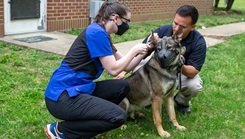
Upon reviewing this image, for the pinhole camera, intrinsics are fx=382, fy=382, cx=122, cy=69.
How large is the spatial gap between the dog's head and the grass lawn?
2.56ft

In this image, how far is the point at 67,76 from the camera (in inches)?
129

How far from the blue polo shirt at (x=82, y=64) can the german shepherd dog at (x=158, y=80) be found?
520mm

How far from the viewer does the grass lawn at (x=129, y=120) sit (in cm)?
381

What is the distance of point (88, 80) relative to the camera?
3385 mm

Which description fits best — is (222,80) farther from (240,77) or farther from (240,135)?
(240,135)

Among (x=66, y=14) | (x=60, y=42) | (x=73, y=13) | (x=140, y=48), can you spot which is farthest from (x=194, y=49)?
(x=73, y=13)

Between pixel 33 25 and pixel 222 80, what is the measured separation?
13.9 ft

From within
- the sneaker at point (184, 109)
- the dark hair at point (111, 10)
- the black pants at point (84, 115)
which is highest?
Result: the dark hair at point (111, 10)

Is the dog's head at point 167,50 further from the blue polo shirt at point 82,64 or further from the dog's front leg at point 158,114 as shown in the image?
the blue polo shirt at point 82,64

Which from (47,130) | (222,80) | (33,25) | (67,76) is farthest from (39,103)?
(33,25)

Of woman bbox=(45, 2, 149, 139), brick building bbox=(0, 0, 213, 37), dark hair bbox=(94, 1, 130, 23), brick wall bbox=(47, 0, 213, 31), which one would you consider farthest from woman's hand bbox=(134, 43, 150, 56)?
brick wall bbox=(47, 0, 213, 31)

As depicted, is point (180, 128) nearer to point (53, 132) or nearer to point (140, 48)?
point (140, 48)

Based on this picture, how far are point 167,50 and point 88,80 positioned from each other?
757 mm

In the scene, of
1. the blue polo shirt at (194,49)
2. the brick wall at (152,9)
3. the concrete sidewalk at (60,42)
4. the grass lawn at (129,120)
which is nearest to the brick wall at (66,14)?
the concrete sidewalk at (60,42)
